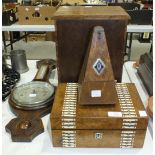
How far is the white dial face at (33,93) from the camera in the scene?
83cm

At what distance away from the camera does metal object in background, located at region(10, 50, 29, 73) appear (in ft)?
3.77

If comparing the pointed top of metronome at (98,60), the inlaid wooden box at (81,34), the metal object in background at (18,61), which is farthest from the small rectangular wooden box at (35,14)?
the pointed top of metronome at (98,60)

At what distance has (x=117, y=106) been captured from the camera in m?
0.71

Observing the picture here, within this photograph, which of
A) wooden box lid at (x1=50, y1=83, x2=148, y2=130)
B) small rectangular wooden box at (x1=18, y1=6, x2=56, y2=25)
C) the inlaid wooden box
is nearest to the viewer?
wooden box lid at (x1=50, y1=83, x2=148, y2=130)

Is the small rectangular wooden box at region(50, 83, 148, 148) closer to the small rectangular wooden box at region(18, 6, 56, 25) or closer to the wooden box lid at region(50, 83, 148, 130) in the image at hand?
the wooden box lid at region(50, 83, 148, 130)

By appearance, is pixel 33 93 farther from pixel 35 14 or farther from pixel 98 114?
pixel 35 14

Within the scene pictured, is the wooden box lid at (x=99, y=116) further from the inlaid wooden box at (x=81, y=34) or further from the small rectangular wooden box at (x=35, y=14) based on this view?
the small rectangular wooden box at (x=35, y=14)

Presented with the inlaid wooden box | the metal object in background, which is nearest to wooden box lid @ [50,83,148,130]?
the inlaid wooden box

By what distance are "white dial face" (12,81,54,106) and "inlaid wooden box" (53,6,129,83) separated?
0.35 ft

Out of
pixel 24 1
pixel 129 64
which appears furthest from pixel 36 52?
pixel 129 64

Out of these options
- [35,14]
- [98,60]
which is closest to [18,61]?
[98,60]

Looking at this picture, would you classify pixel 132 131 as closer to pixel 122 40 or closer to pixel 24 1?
pixel 122 40

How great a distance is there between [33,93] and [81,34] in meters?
0.33

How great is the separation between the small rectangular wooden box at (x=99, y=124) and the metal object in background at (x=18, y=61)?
1.76 feet
